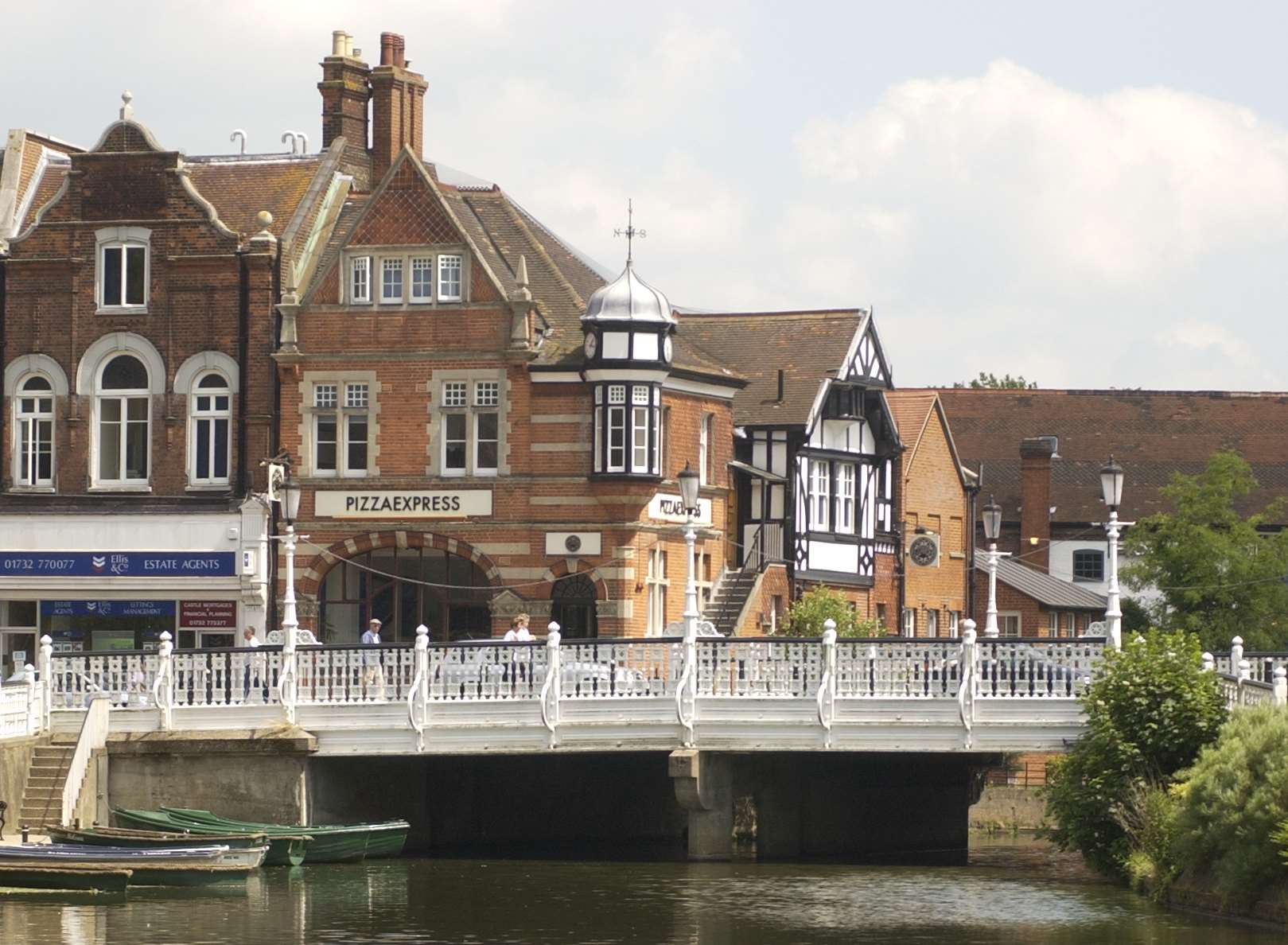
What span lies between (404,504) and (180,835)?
16.6m

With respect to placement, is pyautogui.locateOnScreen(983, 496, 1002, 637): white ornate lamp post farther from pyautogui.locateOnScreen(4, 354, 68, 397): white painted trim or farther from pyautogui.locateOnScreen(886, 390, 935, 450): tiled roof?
pyautogui.locateOnScreen(4, 354, 68, 397): white painted trim

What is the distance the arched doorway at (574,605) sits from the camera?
5262 cm

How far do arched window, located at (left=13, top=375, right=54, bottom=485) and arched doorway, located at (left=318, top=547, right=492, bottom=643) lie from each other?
659 centimetres

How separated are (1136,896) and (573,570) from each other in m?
18.8

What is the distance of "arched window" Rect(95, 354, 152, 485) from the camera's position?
5488 cm

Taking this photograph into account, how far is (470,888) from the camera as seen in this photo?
3744 centimetres

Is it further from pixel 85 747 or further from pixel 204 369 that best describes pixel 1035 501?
pixel 85 747

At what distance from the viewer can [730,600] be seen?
5600 centimetres

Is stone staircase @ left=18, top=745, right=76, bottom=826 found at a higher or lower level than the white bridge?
lower

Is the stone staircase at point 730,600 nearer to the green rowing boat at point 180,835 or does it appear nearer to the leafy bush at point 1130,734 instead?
the green rowing boat at point 180,835

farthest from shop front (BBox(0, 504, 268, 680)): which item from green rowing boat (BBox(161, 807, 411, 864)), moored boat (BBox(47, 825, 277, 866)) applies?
moored boat (BBox(47, 825, 277, 866))

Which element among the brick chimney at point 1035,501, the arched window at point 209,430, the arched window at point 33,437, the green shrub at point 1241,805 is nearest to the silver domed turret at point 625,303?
the arched window at point 209,430

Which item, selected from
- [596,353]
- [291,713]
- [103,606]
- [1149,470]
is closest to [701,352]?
[596,353]

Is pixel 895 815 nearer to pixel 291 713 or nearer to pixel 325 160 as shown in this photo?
pixel 291 713
